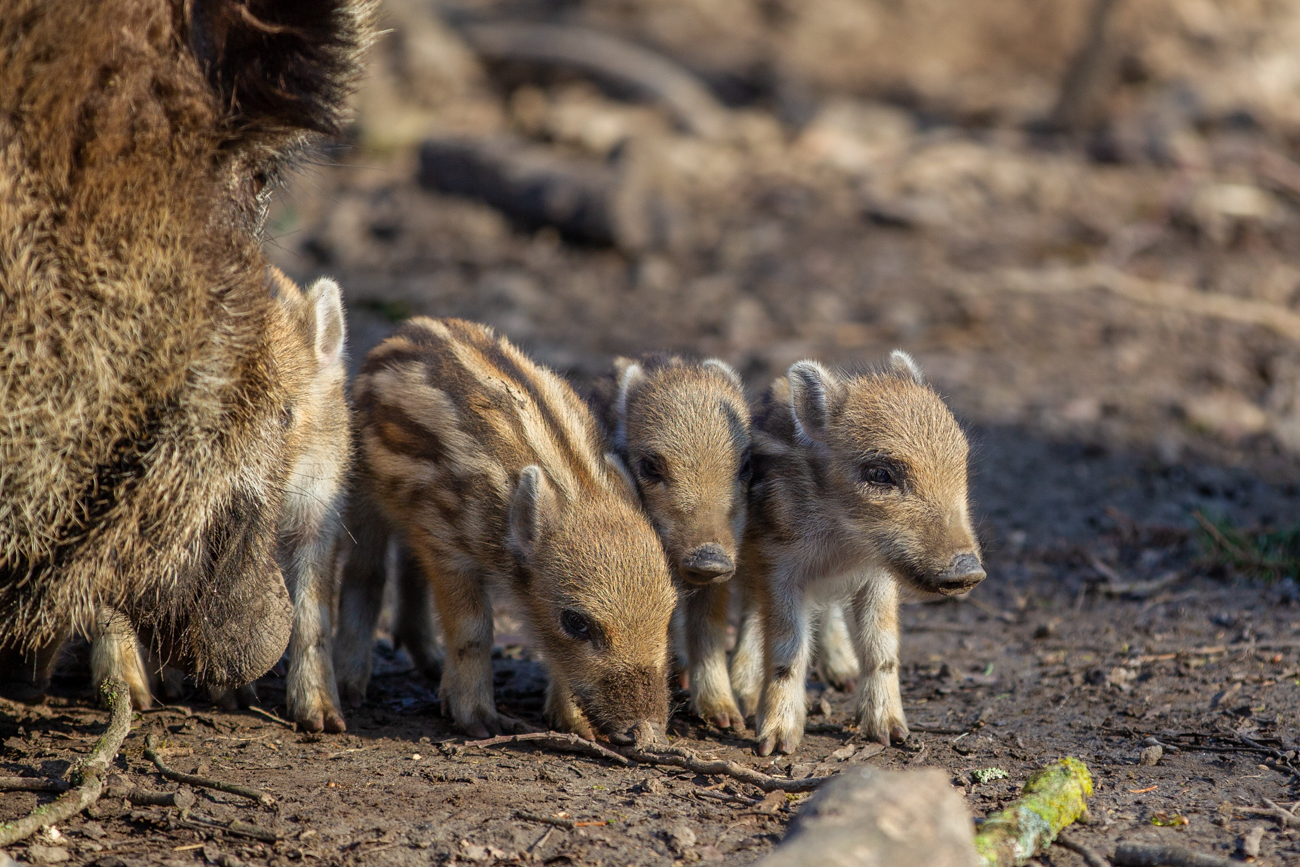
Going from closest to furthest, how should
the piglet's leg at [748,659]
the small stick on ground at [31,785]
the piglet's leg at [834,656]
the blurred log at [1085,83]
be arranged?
the small stick on ground at [31,785]
the piglet's leg at [748,659]
the piglet's leg at [834,656]
the blurred log at [1085,83]

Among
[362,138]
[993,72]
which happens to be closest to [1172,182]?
[993,72]

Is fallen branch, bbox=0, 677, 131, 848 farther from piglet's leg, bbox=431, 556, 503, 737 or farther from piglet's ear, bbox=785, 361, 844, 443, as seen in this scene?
piglet's ear, bbox=785, 361, 844, 443

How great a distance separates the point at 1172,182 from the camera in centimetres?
1177

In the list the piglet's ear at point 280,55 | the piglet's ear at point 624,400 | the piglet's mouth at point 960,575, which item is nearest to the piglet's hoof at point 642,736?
the piglet's mouth at point 960,575

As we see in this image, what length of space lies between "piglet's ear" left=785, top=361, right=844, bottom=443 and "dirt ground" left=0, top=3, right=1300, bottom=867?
2.21ft

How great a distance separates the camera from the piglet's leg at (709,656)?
4.75 meters

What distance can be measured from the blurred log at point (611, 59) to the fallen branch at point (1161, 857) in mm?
9945

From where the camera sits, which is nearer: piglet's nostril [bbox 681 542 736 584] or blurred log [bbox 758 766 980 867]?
blurred log [bbox 758 766 980 867]

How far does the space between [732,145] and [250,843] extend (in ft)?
32.6

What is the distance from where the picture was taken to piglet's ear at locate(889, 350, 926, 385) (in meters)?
5.10

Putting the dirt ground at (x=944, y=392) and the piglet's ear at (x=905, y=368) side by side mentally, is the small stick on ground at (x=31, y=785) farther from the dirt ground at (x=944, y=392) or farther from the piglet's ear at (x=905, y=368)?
the piglet's ear at (x=905, y=368)

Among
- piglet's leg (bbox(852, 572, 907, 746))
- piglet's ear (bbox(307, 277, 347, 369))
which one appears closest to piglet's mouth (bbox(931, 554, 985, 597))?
piglet's leg (bbox(852, 572, 907, 746))

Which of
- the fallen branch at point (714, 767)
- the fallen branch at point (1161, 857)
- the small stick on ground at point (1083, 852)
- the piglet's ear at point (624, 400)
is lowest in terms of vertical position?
the fallen branch at point (714, 767)

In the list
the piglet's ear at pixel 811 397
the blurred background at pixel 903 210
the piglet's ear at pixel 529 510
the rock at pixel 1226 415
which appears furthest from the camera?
the blurred background at pixel 903 210
